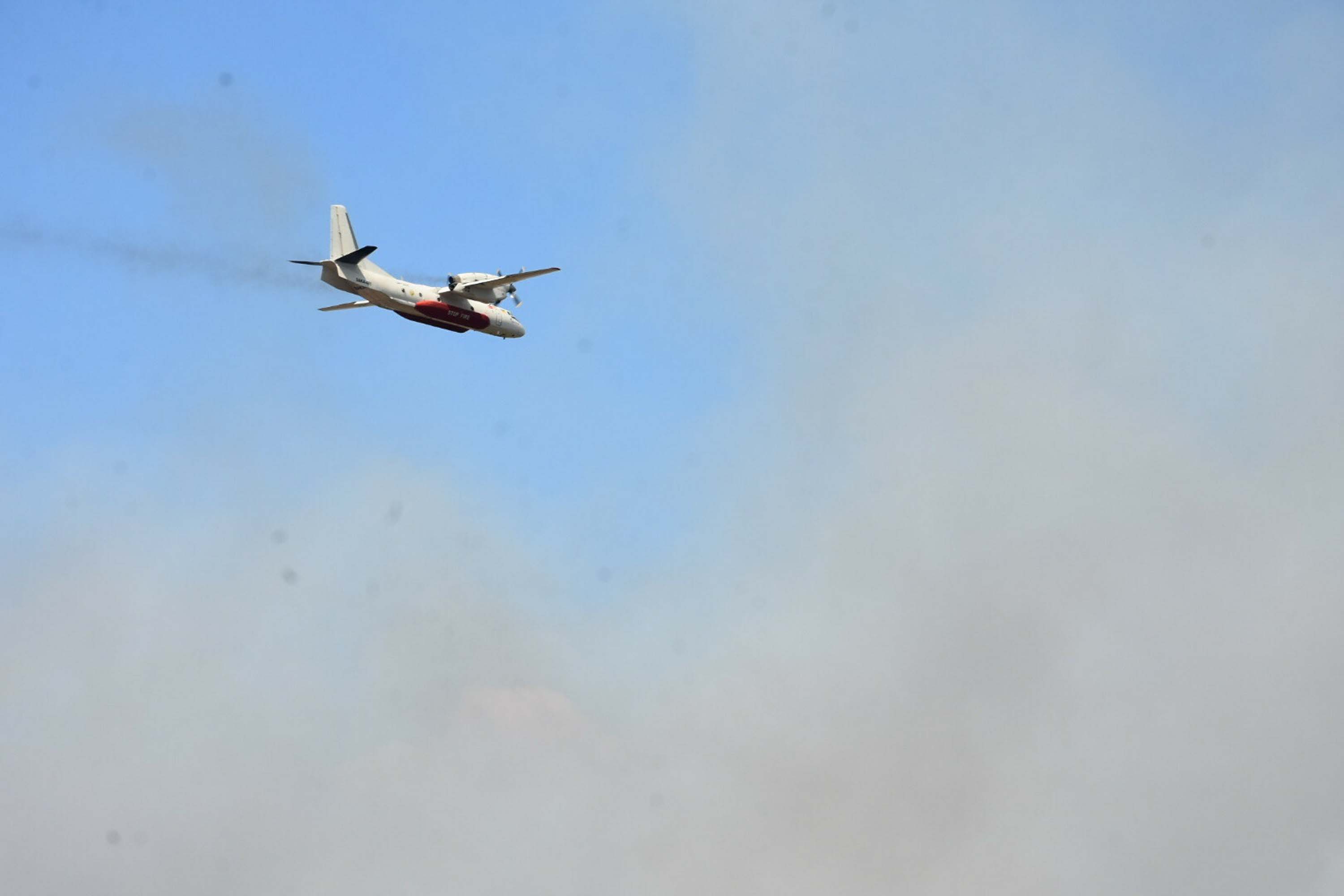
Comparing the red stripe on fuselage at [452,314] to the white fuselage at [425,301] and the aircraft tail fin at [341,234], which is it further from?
the aircraft tail fin at [341,234]

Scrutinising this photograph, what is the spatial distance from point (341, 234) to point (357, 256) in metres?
5.23

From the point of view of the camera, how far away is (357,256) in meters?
119

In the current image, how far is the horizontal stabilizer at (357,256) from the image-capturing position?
11825 cm

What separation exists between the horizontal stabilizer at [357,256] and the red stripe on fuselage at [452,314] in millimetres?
6632

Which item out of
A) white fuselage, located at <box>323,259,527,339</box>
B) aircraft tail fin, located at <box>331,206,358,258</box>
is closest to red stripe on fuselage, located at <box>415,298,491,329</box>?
white fuselage, located at <box>323,259,527,339</box>

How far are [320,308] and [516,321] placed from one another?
1465 centimetres

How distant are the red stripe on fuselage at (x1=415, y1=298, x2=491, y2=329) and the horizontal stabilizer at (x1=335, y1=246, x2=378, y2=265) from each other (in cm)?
663

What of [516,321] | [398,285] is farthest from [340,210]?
[516,321]

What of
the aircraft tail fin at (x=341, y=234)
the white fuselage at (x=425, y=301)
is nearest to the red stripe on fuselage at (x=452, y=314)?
the white fuselage at (x=425, y=301)

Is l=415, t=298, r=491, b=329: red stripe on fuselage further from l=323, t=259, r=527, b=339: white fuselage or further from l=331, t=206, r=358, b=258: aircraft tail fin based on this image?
l=331, t=206, r=358, b=258: aircraft tail fin

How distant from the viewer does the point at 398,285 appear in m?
124

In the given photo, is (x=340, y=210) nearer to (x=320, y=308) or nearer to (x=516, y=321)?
(x=320, y=308)

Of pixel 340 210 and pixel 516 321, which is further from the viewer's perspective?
pixel 516 321

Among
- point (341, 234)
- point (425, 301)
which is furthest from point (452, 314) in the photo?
point (341, 234)
